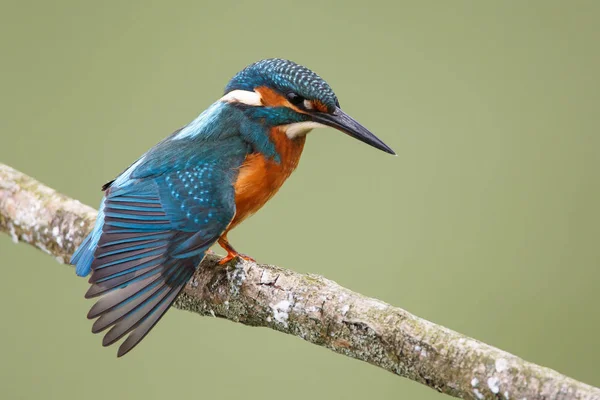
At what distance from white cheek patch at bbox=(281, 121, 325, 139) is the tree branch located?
0.51 metres

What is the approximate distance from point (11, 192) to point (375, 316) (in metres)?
1.59

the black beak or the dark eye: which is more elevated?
the dark eye

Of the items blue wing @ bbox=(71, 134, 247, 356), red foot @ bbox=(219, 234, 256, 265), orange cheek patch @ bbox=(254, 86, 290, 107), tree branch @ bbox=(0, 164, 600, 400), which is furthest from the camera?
orange cheek patch @ bbox=(254, 86, 290, 107)

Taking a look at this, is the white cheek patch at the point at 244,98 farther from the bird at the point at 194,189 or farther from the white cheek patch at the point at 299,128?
the white cheek patch at the point at 299,128

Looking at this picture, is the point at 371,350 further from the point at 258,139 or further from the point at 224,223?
the point at 258,139

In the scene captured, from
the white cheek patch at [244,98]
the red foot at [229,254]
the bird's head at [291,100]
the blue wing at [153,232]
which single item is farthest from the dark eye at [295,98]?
the red foot at [229,254]

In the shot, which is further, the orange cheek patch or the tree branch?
the orange cheek patch

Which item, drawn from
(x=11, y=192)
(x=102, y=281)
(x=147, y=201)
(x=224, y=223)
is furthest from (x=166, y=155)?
(x=11, y=192)

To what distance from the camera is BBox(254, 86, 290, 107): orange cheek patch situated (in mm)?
2320

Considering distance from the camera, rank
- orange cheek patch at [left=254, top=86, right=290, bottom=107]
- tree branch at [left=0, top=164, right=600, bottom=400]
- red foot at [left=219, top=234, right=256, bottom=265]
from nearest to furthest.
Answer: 1. tree branch at [left=0, top=164, right=600, bottom=400]
2. red foot at [left=219, top=234, right=256, bottom=265]
3. orange cheek patch at [left=254, top=86, right=290, bottom=107]

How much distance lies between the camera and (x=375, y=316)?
1.76 m

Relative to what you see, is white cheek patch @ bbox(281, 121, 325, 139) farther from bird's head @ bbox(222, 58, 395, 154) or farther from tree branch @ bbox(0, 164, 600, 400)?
tree branch @ bbox(0, 164, 600, 400)

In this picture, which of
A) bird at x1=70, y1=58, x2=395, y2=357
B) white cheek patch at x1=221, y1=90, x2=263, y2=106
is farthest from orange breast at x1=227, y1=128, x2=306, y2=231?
white cheek patch at x1=221, y1=90, x2=263, y2=106

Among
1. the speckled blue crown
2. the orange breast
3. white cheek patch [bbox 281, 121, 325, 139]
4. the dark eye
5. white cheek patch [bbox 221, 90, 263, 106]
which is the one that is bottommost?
the orange breast
